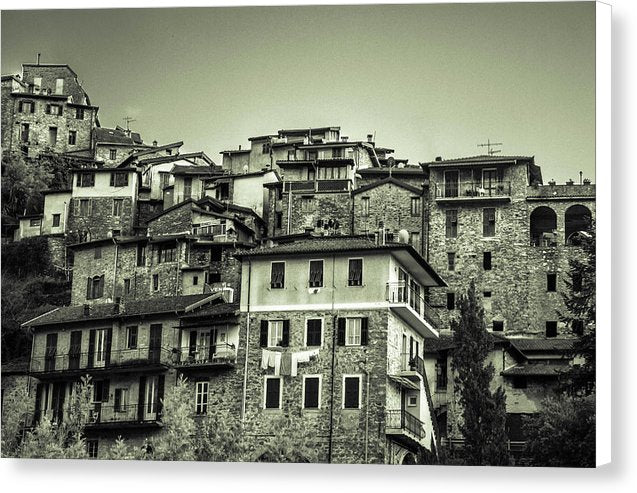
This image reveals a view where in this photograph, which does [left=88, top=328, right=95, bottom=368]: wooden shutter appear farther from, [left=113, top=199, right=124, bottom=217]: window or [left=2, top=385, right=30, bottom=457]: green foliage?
[left=113, top=199, right=124, bottom=217]: window

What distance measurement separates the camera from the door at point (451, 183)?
2884cm

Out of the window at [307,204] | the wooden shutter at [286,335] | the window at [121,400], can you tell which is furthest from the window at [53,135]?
the wooden shutter at [286,335]

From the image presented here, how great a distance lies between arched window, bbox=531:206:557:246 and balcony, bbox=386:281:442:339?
4553 millimetres

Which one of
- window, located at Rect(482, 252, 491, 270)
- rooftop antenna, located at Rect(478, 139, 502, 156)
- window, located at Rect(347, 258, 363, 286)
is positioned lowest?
window, located at Rect(347, 258, 363, 286)

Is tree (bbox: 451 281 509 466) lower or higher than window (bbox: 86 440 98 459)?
higher

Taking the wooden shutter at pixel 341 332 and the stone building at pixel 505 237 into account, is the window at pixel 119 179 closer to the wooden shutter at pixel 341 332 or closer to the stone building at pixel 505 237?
the stone building at pixel 505 237

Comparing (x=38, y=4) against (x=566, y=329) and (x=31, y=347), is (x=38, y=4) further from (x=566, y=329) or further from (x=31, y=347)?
(x=566, y=329)

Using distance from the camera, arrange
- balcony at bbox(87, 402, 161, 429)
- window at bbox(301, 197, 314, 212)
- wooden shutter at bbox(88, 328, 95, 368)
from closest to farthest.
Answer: balcony at bbox(87, 402, 161, 429)
wooden shutter at bbox(88, 328, 95, 368)
window at bbox(301, 197, 314, 212)

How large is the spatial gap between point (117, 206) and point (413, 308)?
39.5 feet

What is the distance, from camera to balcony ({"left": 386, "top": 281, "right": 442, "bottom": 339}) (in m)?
23.0

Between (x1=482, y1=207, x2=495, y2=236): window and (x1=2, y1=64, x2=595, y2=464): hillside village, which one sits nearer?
(x1=2, y1=64, x2=595, y2=464): hillside village

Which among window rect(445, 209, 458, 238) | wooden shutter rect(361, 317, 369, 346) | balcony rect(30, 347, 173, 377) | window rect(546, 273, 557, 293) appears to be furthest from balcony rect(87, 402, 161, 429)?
window rect(445, 209, 458, 238)

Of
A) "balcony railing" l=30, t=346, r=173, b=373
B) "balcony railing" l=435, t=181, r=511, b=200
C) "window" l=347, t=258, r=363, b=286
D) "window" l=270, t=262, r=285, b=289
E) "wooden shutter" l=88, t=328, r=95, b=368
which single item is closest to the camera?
"window" l=347, t=258, r=363, b=286

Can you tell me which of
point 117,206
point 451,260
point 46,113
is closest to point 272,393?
point 451,260
